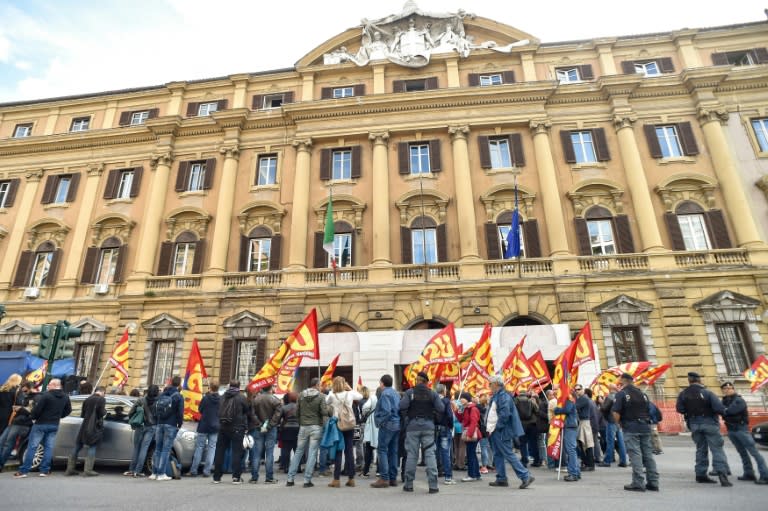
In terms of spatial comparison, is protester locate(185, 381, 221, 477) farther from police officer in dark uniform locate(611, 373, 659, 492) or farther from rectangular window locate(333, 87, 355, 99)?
rectangular window locate(333, 87, 355, 99)

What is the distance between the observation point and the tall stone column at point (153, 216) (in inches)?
840

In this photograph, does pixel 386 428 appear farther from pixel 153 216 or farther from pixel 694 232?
pixel 153 216

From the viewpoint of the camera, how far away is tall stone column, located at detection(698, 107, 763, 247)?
18.6 metres

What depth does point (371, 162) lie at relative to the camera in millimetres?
22438

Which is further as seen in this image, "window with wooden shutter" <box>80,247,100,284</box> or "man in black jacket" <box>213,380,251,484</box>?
"window with wooden shutter" <box>80,247,100,284</box>

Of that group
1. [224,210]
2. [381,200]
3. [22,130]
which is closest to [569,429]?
[381,200]

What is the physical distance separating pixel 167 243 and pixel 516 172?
17.2 meters

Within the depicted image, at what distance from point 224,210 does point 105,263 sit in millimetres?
6727

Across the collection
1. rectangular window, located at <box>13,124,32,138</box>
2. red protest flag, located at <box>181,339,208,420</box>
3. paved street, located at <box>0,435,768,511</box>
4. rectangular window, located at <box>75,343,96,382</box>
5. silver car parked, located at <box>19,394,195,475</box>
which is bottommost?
paved street, located at <box>0,435,768,511</box>

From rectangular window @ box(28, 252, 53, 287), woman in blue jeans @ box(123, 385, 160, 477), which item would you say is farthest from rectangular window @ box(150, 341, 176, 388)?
woman in blue jeans @ box(123, 385, 160, 477)

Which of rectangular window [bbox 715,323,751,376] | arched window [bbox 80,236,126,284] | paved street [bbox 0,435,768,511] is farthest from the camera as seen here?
arched window [bbox 80,236,126,284]

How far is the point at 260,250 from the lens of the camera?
2145 centimetres

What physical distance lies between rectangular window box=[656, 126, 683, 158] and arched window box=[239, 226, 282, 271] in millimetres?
18632

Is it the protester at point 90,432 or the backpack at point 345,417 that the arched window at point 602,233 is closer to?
the backpack at point 345,417
